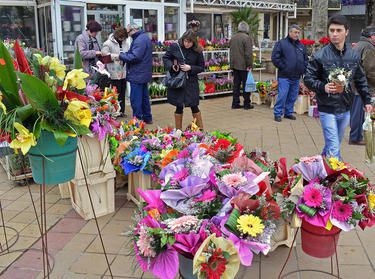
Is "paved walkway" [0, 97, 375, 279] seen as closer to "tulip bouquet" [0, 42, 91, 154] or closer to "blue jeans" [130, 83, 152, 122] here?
"tulip bouquet" [0, 42, 91, 154]

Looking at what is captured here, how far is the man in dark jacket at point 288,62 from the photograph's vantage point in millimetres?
7242

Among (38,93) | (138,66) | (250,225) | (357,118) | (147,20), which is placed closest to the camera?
(250,225)

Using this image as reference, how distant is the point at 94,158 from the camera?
11.6 feet

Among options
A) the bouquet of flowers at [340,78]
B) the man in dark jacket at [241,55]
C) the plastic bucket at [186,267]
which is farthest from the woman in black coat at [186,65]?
the plastic bucket at [186,267]

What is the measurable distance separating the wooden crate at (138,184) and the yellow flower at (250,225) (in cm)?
188

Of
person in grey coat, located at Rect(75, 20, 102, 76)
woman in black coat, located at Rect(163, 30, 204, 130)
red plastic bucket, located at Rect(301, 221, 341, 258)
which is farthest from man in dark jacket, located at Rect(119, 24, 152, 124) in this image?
red plastic bucket, located at Rect(301, 221, 341, 258)

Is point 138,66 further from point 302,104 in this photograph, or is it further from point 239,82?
point 302,104

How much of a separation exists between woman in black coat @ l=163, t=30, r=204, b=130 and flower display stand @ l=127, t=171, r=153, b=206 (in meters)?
2.17

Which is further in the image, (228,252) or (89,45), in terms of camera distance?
(89,45)

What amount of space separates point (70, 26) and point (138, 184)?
537cm

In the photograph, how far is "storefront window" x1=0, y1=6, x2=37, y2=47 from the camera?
28.5 feet

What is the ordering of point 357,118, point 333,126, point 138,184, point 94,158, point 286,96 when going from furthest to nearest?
point 286,96 < point 357,118 < point 333,126 < point 138,184 < point 94,158

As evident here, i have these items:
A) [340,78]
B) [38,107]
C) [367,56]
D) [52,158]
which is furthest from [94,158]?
[367,56]

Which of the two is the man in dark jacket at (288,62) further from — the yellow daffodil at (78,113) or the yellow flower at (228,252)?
the yellow flower at (228,252)
